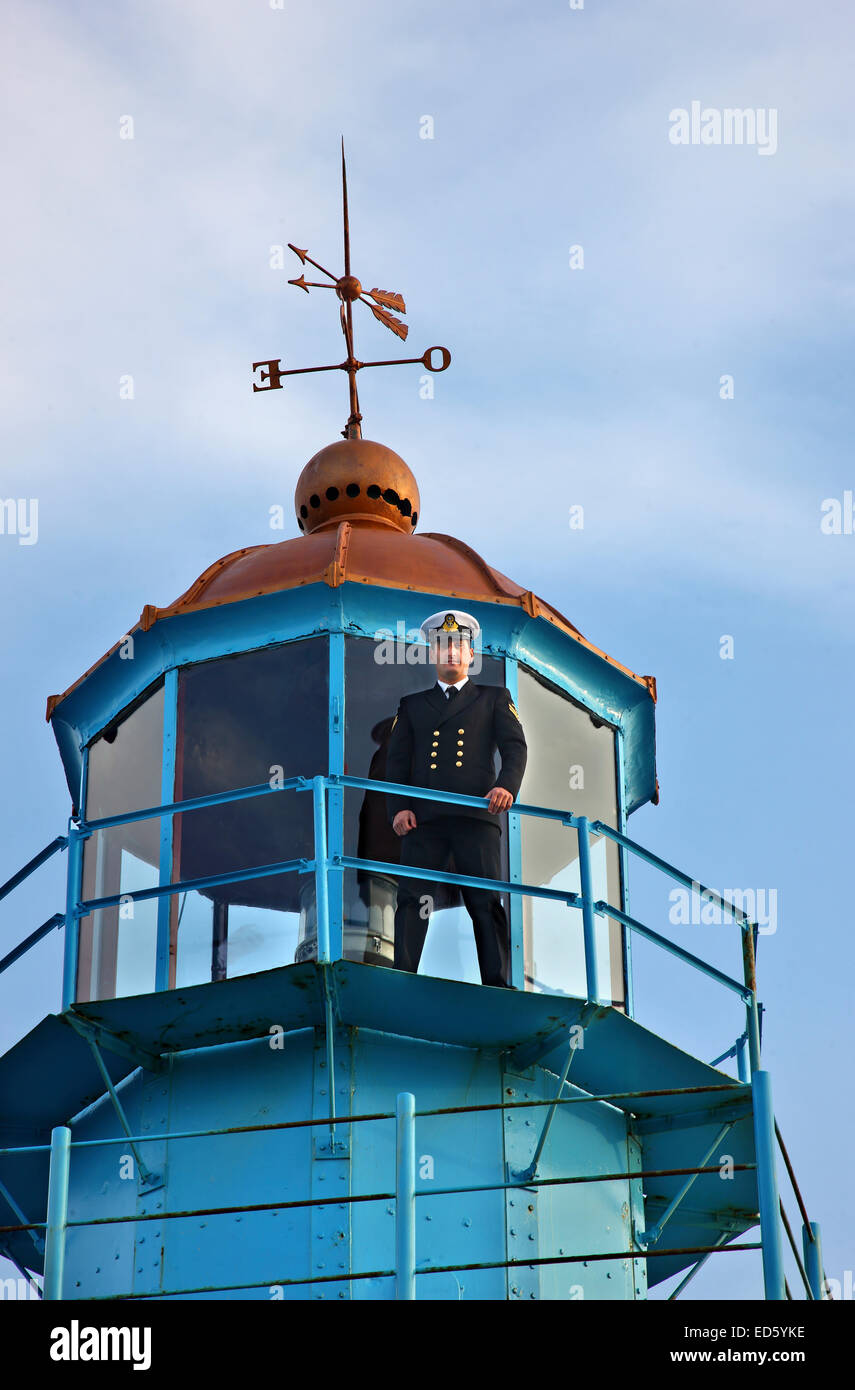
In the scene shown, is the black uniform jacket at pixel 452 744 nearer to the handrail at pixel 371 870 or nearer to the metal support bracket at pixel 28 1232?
the handrail at pixel 371 870

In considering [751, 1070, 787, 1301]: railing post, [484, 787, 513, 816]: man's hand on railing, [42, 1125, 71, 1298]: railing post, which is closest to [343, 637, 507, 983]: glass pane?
[484, 787, 513, 816]: man's hand on railing

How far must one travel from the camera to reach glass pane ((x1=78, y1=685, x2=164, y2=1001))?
1428 cm

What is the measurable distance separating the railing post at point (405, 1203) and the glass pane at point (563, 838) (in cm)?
339

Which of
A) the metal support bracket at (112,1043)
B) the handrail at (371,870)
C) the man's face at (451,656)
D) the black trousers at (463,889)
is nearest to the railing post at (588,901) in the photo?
the handrail at (371,870)

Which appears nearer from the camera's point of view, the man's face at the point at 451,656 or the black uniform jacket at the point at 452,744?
the black uniform jacket at the point at 452,744

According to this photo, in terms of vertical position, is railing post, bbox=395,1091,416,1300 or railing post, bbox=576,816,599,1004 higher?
railing post, bbox=576,816,599,1004

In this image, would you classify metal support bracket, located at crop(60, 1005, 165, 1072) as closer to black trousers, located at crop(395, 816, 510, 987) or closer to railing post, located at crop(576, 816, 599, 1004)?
black trousers, located at crop(395, 816, 510, 987)

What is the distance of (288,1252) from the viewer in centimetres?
1250

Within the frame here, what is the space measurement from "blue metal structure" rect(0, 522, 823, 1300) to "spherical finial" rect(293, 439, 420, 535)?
2.10 metres

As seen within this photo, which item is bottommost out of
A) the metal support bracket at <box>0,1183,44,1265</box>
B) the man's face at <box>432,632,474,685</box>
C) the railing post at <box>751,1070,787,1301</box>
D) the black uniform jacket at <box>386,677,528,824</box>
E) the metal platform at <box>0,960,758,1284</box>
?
the railing post at <box>751,1070,787,1301</box>

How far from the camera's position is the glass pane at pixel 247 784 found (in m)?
14.1
